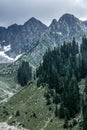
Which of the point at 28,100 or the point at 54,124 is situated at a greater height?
Result: the point at 28,100

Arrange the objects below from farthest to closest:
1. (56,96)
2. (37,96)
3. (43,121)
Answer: (37,96)
(56,96)
(43,121)

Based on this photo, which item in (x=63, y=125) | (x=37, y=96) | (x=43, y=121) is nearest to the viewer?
(x=63, y=125)

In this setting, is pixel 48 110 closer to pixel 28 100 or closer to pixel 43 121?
pixel 43 121

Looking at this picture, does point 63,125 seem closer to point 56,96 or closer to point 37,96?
point 56,96

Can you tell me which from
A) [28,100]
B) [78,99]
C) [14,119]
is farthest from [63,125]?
[28,100]

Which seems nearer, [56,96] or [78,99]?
[78,99]

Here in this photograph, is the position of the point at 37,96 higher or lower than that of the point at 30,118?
higher
